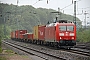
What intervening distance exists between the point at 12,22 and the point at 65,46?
219ft

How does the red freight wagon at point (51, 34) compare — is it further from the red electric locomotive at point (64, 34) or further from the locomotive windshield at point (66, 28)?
the locomotive windshield at point (66, 28)

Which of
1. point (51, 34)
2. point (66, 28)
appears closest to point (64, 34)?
point (66, 28)

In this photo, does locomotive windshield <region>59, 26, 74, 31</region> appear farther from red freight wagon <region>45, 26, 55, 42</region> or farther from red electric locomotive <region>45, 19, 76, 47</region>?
red freight wagon <region>45, 26, 55, 42</region>

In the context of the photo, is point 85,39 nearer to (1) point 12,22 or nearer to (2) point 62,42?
(2) point 62,42

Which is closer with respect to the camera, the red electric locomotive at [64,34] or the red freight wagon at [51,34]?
the red electric locomotive at [64,34]

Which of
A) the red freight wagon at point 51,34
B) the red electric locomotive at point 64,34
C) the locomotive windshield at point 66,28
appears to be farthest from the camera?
the red freight wagon at point 51,34

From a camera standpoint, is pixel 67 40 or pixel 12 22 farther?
pixel 12 22

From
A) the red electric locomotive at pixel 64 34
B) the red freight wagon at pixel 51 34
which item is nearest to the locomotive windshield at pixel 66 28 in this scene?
the red electric locomotive at pixel 64 34

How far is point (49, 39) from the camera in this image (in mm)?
30812

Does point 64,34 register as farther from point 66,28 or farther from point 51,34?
point 51,34

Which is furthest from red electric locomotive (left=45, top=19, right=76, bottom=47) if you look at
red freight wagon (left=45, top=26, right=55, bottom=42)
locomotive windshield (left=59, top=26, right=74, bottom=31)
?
red freight wagon (left=45, top=26, right=55, bottom=42)

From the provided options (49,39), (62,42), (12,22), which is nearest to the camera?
(62,42)

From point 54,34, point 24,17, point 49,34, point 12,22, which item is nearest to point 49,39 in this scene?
point 49,34

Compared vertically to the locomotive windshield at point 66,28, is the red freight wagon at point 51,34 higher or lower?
lower
